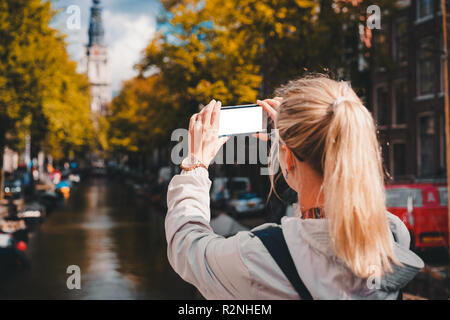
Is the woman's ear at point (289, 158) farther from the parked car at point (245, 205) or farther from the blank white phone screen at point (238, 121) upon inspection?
the parked car at point (245, 205)

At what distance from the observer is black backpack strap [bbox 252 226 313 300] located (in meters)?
1.69

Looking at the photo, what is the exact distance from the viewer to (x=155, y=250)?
64.0 ft

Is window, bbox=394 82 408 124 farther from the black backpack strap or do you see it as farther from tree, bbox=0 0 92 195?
the black backpack strap

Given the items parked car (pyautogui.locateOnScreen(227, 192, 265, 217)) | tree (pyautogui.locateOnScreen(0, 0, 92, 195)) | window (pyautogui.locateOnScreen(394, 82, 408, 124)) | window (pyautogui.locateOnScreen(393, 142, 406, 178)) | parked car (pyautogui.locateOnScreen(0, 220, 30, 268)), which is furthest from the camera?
window (pyautogui.locateOnScreen(393, 142, 406, 178))

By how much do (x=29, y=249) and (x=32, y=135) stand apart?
1407cm

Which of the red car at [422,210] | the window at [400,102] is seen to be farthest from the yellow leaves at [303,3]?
the window at [400,102]

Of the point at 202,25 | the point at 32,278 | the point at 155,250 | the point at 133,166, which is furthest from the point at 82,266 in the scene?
the point at 133,166

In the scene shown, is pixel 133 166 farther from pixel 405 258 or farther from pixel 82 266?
pixel 405 258

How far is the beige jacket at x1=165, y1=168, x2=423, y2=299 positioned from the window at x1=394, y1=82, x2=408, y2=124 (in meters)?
30.4

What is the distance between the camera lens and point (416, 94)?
29.5m

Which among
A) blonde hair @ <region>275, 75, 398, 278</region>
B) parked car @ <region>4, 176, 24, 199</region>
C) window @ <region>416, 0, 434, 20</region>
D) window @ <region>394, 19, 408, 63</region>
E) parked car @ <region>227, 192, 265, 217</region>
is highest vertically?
window @ <region>416, 0, 434, 20</region>

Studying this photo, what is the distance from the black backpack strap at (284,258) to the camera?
1692 millimetres

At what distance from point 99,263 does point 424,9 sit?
65.4ft

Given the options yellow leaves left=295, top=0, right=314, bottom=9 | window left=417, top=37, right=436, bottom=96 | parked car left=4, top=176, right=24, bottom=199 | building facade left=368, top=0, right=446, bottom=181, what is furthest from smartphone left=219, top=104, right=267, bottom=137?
parked car left=4, top=176, right=24, bottom=199
